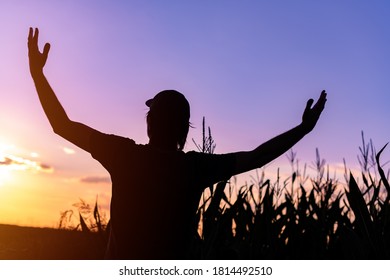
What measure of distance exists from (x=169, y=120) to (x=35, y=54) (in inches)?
32.5

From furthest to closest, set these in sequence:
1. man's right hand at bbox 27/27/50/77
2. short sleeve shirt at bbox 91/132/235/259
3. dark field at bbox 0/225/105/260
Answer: dark field at bbox 0/225/105/260 → man's right hand at bbox 27/27/50/77 → short sleeve shirt at bbox 91/132/235/259

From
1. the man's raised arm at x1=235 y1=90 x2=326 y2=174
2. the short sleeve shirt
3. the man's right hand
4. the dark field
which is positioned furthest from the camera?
the dark field

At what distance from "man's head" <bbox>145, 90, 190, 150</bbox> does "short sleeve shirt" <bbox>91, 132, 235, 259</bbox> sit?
10 cm

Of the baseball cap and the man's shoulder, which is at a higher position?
the baseball cap

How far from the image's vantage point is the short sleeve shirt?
2480mm

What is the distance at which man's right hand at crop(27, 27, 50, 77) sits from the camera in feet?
9.07

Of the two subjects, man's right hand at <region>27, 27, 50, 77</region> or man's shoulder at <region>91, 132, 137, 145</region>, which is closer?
man's shoulder at <region>91, 132, 137, 145</region>

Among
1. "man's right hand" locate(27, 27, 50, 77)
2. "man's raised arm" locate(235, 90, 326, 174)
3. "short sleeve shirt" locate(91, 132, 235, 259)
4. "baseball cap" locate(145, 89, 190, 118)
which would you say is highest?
"man's right hand" locate(27, 27, 50, 77)

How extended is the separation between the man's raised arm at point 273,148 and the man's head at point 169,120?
0.30 meters

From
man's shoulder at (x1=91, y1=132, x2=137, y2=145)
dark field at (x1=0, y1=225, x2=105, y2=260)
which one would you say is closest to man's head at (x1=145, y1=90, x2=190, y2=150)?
man's shoulder at (x1=91, y1=132, x2=137, y2=145)

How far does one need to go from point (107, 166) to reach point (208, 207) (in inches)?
54.1

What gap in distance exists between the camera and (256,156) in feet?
8.48

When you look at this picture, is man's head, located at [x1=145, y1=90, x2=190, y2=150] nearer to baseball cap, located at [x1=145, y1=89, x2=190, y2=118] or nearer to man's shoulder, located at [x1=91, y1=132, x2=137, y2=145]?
baseball cap, located at [x1=145, y1=89, x2=190, y2=118]

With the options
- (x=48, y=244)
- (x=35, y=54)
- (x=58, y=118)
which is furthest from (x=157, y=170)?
(x=48, y=244)
